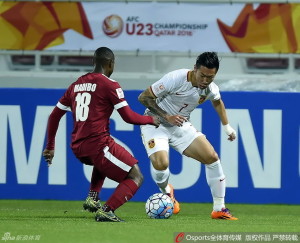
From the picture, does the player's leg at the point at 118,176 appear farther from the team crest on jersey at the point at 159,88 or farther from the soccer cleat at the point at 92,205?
the team crest on jersey at the point at 159,88

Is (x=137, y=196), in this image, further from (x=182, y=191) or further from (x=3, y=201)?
(x=3, y=201)

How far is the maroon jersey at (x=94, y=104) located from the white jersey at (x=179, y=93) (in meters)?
1.14

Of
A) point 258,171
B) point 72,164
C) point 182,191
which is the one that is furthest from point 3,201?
point 258,171

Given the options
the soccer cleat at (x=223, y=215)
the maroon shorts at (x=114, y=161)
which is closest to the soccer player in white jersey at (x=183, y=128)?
the soccer cleat at (x=223, y=215)

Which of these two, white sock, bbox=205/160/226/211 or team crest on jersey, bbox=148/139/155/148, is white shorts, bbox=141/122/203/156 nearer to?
team crest on jersey, bbox=148/139/155/148

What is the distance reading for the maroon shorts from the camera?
32.4 ft

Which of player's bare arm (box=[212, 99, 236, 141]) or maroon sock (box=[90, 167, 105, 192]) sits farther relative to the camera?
player's bare arm (box=[212, 99, 236, 141])

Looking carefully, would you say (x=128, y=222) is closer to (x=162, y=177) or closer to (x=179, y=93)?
(x=162, y=177)

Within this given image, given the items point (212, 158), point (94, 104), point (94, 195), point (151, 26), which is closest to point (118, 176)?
point (94, 104)

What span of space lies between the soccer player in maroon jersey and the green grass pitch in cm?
34

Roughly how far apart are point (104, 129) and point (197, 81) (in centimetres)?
133

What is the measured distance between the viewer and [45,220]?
401 inches

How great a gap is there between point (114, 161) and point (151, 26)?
4.69m

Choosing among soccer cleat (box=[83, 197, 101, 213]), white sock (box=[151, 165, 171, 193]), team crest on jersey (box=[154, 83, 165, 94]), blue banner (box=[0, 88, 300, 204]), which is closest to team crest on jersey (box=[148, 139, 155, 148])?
white sock (box=[151, 165, 171, 193])
